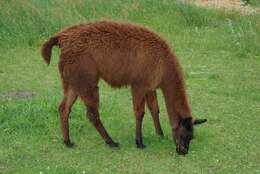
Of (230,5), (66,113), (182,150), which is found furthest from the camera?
(230,5)

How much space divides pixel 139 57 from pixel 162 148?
3.57ft

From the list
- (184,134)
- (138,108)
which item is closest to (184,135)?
(184,134)

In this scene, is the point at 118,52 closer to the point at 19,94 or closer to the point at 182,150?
the point at 182,150

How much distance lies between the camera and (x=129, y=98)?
998 cm

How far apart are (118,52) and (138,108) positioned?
69 cm

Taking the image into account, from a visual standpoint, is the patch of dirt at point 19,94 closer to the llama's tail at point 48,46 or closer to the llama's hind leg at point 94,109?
the llama's tail at point 48,46

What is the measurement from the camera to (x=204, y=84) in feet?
35.3

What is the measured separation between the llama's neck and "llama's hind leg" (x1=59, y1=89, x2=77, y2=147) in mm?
1079

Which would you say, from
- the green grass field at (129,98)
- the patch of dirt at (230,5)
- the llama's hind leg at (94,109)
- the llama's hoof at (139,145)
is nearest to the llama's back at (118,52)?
the llama's hind leg at (94,109)

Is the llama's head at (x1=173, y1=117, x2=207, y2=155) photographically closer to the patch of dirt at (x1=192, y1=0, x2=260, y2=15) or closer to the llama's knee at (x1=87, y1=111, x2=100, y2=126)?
the llama's knee at (x1=87, y1=111, x2=100, y2=126)

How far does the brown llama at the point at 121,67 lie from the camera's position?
7664 mm

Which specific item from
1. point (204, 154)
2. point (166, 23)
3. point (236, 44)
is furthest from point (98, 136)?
point (166, 23)

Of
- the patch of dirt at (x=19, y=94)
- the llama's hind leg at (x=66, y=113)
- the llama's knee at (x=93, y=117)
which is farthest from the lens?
the patch of dirt at (x=19, y=94)

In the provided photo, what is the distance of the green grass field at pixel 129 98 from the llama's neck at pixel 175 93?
1.37 feet
